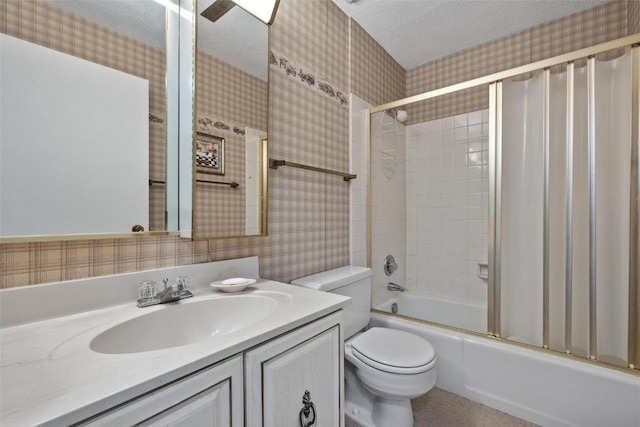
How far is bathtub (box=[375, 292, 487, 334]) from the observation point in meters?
2.17

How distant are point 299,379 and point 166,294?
0.49 meters

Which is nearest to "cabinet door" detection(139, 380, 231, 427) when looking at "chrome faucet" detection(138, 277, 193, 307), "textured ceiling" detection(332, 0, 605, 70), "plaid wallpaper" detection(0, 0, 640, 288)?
"chrome faucet" detection(138, 277, 193, 307)

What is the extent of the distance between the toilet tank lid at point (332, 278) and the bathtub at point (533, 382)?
19.6 inches

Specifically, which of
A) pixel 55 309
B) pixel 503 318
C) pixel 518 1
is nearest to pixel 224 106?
pixel 55 309

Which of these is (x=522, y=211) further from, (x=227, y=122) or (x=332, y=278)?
(x=227, y=122)

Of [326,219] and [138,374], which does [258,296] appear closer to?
[138,374]

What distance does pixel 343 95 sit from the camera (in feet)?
6.21

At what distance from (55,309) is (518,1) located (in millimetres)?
2737

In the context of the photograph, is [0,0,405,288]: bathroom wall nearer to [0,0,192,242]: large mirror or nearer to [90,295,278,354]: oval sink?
[0,0,192,242]: large mirror

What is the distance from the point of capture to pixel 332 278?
5.00 feet

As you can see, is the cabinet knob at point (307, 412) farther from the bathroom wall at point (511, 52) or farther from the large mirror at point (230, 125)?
the bathroom wall at point (511, 52)

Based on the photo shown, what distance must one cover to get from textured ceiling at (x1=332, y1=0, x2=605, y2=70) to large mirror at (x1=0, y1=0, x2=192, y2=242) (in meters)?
1.34

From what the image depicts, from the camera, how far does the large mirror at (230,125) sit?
3.65ft

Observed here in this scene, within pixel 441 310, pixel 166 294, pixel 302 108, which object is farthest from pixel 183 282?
pixel 441 310
